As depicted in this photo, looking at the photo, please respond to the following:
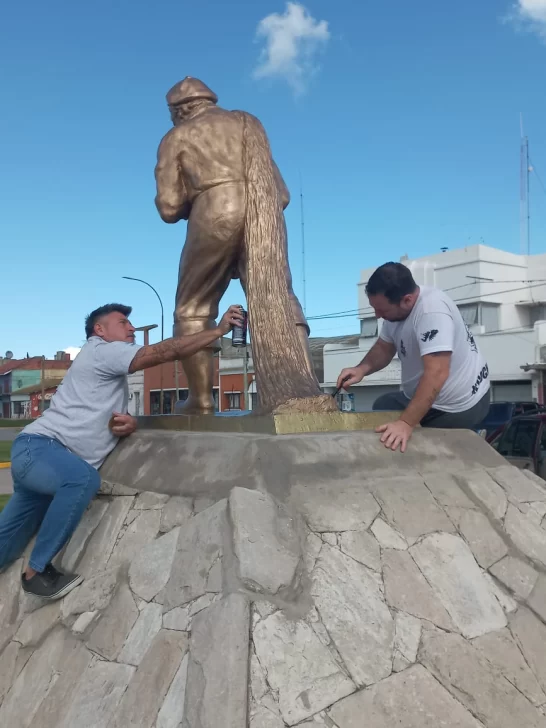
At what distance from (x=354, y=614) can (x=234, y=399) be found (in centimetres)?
3014

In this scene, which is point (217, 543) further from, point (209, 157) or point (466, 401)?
point (209, 157)

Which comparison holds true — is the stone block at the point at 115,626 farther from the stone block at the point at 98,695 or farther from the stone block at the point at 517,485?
the stone block at the point at 517,485

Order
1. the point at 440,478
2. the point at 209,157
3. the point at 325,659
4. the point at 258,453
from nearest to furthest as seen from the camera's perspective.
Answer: the point at 325,659, the point at 258,453, the point at 440,478, the point at 209,157

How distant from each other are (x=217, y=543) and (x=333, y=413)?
105 cm

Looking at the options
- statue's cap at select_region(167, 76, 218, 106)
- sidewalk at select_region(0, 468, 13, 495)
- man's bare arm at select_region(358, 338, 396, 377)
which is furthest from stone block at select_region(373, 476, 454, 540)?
sidewalk at select_region(0, 468, 13, 495)

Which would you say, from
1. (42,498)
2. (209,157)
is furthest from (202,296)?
(42,498)

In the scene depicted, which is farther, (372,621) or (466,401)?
(466,401)

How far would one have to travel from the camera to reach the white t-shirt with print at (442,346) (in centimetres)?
328

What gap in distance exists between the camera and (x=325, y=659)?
2.12 meters

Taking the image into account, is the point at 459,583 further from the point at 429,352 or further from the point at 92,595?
the point at 92,595

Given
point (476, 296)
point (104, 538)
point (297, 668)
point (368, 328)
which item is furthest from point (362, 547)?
point (368, 328)

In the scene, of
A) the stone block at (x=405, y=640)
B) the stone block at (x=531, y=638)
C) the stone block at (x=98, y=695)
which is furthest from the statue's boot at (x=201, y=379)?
the stone block at (x=531, y=638)

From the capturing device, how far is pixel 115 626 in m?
2.46

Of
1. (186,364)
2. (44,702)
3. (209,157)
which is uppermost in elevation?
(209,157)
